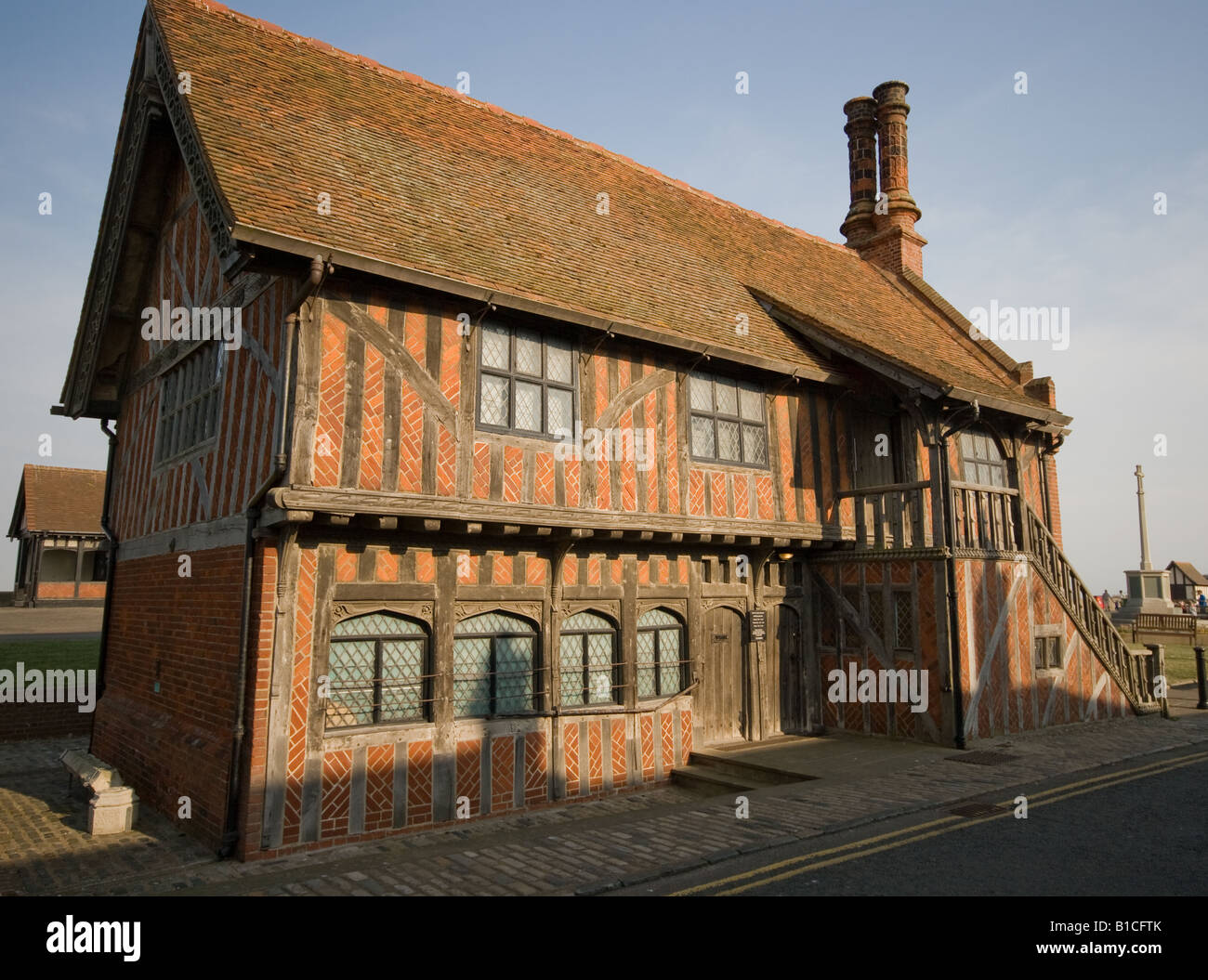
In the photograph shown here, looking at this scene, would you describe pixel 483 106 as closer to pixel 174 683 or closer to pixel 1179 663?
pixel 174 683

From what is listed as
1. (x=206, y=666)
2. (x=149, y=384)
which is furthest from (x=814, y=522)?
(x=149, y=384)

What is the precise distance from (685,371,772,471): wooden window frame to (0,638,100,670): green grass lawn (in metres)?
12.0

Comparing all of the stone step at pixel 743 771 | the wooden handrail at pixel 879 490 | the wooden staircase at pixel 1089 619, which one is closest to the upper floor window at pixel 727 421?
the wooden handrail at pixel 879 490

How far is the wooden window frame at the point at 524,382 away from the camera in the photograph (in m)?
9.30

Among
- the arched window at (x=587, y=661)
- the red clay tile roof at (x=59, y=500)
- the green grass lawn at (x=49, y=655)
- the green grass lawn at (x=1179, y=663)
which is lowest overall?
the green grass lawn at (x=1179, y=663)

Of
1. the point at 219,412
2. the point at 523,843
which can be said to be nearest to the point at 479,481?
the point at 219,412

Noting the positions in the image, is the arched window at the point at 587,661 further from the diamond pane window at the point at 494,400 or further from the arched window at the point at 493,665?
the diamond pane window at the point at 494,400

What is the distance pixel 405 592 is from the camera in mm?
8695

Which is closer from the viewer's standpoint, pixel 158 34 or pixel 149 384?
pixel 158 34

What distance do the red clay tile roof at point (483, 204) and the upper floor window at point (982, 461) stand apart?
2.99ft

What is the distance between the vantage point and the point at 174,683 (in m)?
9.78

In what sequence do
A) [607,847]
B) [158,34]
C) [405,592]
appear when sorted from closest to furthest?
[607,847]
[405,592]
[158,34]
